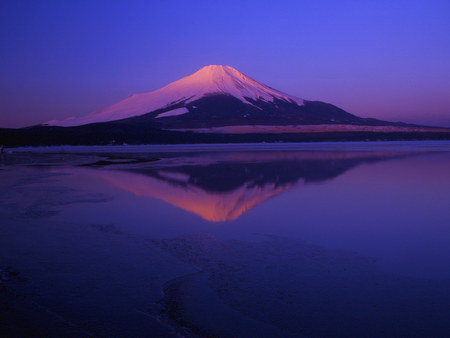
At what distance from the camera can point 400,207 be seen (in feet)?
28.7

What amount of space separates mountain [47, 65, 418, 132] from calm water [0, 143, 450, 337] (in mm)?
103852

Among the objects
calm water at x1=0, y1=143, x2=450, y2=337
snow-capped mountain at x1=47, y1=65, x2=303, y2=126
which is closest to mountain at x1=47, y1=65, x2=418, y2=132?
snow-capped mountain at x1=47, y1=65, x2=303, y2=126

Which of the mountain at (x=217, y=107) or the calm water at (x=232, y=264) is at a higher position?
the mountain at (x=217, y=107)

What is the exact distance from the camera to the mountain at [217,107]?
12244 cm

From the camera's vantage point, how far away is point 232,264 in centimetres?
501

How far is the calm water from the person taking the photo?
11.5ft

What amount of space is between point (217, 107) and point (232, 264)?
434ft

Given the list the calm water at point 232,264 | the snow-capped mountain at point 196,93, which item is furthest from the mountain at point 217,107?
the calm water at point 232,264

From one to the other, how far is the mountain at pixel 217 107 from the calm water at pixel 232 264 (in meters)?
104

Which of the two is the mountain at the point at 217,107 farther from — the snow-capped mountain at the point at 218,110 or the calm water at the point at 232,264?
the calm water at the point at 232,264

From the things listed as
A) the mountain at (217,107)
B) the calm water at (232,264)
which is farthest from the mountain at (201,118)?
the calm water at (232,264)

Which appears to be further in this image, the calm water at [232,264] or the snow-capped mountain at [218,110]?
the snow-capped mountain at [218,110]

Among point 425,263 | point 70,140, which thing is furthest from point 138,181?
point 70,140

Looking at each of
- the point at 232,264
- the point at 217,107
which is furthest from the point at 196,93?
the point at 232,264
